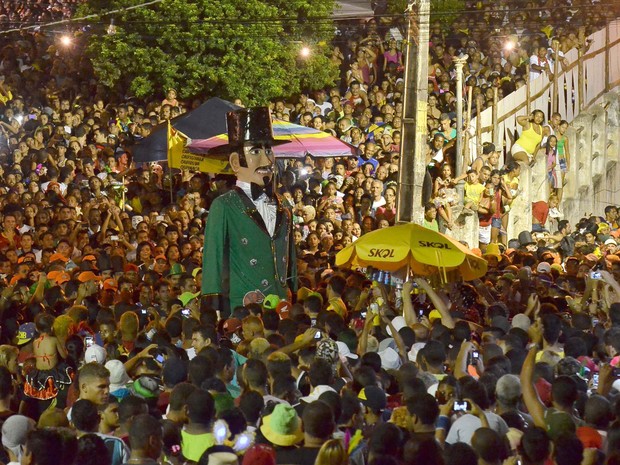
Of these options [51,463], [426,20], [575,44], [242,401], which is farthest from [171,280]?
[575,44]

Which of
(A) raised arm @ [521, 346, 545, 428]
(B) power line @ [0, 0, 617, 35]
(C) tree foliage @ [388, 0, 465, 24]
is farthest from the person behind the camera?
(C) tree foliage @ [388, 0, 465, 24]

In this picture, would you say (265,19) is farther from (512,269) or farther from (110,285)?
(110,285)

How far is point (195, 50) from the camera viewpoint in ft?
82.4

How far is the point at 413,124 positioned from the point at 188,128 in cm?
542

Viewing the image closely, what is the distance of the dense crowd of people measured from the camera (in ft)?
26.9

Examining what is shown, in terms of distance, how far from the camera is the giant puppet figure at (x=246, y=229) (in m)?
12.5

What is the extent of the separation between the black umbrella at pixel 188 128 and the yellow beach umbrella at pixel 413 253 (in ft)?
22.6

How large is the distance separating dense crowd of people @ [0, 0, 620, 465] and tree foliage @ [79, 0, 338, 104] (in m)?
0.51

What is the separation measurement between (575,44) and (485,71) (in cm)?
170

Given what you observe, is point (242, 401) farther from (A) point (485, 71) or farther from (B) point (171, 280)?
(A) point (485, 71)

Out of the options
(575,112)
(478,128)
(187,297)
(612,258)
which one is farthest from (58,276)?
(575,112)

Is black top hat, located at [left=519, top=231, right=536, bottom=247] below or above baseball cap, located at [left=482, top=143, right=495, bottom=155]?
below

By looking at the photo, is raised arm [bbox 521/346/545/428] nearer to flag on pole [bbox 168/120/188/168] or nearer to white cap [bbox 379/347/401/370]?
white cap [bbox 379/347/401/370]

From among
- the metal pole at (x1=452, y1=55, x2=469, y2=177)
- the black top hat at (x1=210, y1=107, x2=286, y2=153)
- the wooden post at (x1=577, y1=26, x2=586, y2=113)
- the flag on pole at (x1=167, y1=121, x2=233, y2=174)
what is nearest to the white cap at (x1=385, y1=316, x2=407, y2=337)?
the black top hat at (x1=210, y1=107, x2=286, y2=153)
